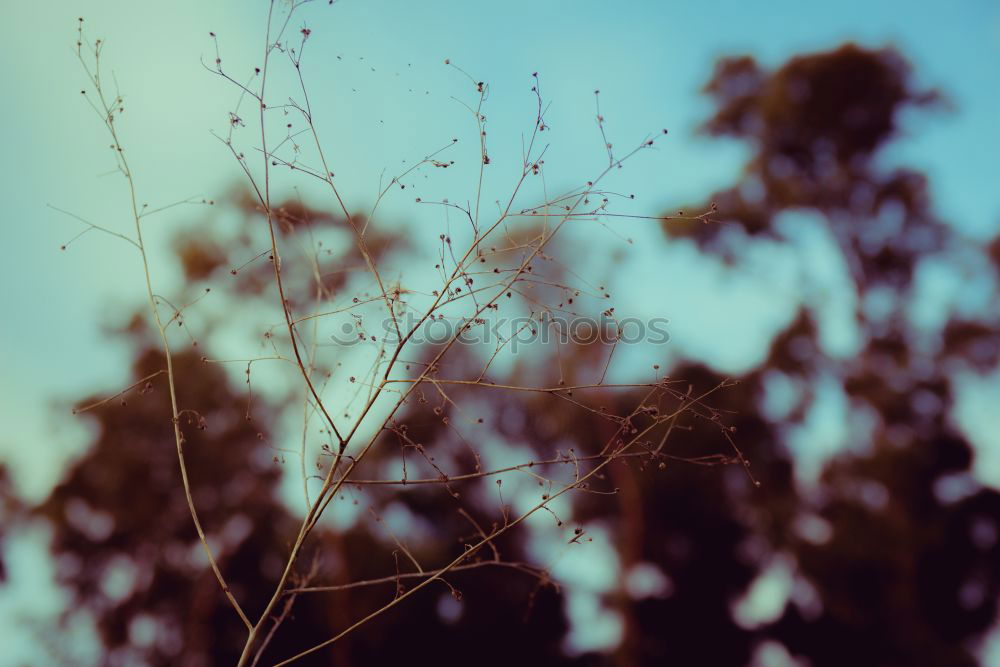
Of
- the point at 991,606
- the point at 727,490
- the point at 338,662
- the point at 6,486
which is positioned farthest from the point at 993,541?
the point at 6,486

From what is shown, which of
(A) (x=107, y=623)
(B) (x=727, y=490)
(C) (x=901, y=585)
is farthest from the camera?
(B) (x=727, y=490)

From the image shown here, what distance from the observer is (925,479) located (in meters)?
8.78

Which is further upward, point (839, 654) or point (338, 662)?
point (839, 654)

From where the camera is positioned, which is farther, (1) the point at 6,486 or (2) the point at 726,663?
(2) the point at 726,663

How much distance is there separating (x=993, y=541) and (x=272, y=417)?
977 centimetres

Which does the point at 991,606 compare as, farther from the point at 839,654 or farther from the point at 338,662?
the point at 338,662

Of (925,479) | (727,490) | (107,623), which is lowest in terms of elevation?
(107,623)

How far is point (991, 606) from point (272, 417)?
9920 millimetres

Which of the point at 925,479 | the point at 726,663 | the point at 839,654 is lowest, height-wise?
the point at 726,663

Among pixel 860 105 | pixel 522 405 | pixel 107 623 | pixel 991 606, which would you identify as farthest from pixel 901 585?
pixel 107 623

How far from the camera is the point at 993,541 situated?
8.72m

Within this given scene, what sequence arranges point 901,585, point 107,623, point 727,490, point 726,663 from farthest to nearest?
point 727,490 → point 726,663 → point 107,623 → point 901,585

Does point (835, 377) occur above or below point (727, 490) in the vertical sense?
above

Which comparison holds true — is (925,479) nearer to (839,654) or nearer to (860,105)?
(839,654)
